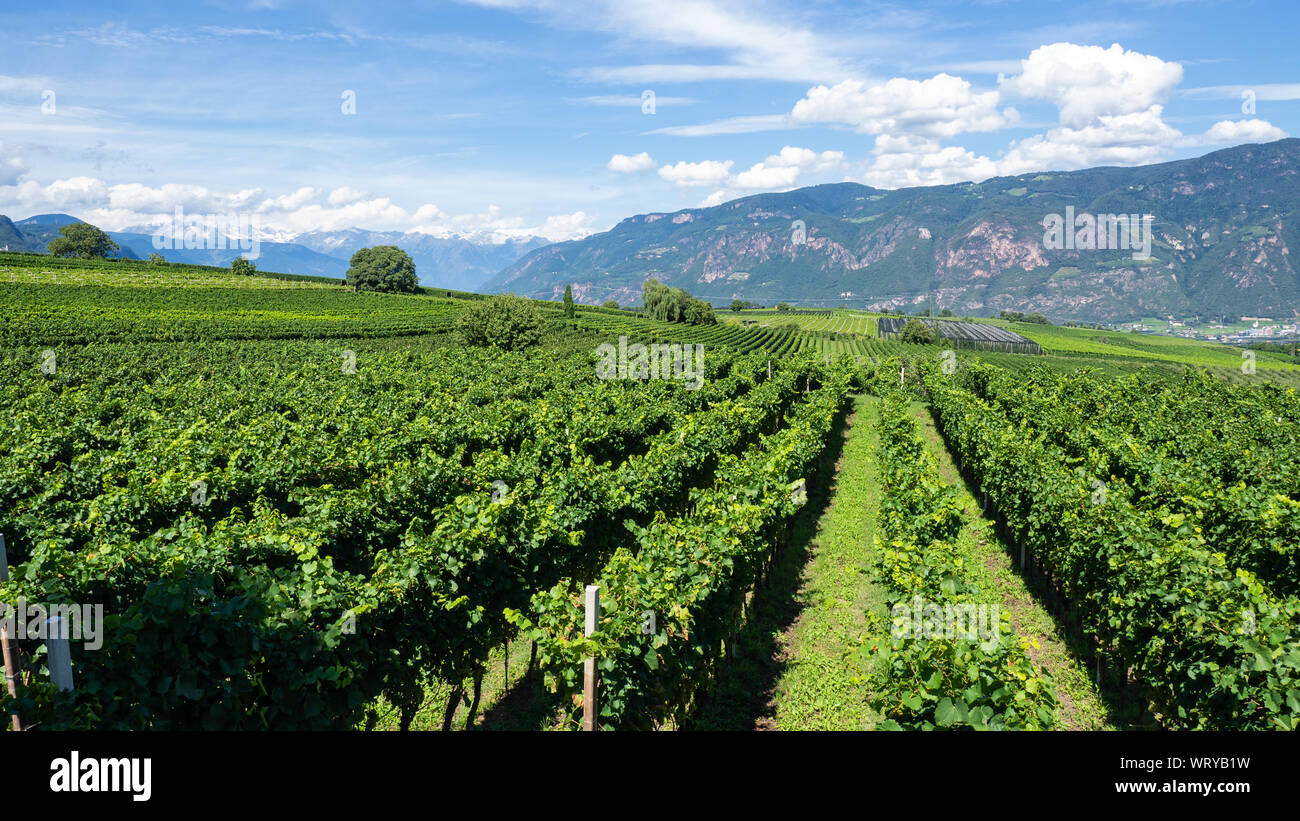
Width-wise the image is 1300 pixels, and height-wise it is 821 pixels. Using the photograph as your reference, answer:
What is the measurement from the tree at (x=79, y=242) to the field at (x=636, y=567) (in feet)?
388

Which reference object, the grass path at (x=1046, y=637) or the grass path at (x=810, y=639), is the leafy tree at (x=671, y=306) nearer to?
the grass path at (x=810, y=639)

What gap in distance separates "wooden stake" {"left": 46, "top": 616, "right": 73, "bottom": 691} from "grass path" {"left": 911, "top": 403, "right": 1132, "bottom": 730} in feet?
29.0

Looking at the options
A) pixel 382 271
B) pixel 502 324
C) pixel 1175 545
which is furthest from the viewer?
pixel 382 271

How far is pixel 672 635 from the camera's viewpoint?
26.8ft

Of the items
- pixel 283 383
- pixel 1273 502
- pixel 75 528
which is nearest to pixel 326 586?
pixel 75 528

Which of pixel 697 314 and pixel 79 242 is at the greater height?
pixel 79 242

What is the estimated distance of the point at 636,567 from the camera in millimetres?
8641

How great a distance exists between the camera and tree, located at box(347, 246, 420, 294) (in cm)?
10819

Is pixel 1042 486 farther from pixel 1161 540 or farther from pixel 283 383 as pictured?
pixel 283 383

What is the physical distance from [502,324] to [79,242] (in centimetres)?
10204

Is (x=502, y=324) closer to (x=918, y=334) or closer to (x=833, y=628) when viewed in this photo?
(x=833, y=628)

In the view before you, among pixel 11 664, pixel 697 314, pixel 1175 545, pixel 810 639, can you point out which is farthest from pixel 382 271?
pixel 1175 545

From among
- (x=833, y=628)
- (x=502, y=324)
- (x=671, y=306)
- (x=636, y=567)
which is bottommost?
(x=833, y=628)

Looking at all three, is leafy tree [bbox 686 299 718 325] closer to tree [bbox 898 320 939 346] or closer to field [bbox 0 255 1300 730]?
tree [bbox 898 320 939 346]
